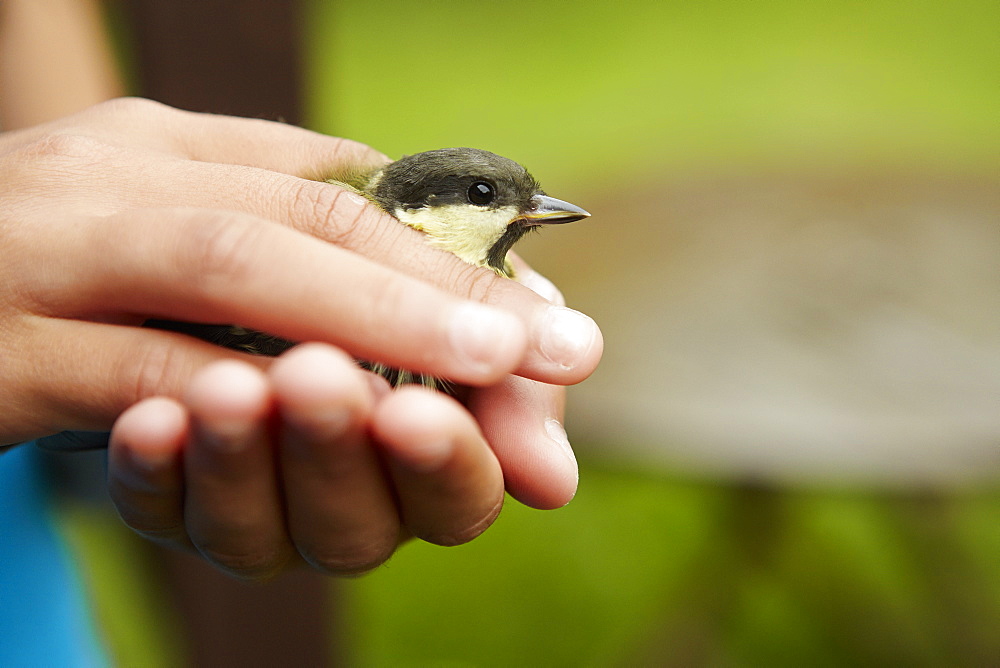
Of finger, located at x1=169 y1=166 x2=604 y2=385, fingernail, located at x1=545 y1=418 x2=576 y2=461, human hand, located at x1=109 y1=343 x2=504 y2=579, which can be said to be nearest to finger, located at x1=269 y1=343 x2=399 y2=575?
human hand, located at x1=109 y1=343 x2=504 y2=579

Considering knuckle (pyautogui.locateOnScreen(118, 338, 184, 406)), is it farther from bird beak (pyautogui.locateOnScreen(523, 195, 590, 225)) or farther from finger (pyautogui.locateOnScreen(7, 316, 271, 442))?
bird beak (pyautogui.locateOnScreen(523, 195, 590, 225))

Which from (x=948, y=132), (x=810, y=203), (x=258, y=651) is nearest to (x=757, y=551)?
(x=810, y=203)

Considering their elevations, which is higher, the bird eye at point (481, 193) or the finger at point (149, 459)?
the bird eye at point (481, 193)

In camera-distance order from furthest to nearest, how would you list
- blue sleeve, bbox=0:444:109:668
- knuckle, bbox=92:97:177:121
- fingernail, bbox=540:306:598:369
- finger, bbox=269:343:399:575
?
blue sleeve, bbox=0:444:109:668 < knuckle, bbox=92:97:177:121 < fingernail, bbox=540:306:598:369 < finger, bbox=269:343:399:575

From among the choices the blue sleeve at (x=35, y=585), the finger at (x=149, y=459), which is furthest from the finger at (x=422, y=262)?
the blue sleeve at (x=35, y=585)

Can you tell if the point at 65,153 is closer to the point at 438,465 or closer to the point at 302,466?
the point at 302,466

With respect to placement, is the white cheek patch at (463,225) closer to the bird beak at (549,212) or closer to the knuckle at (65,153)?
the bird beak at (549,212)
